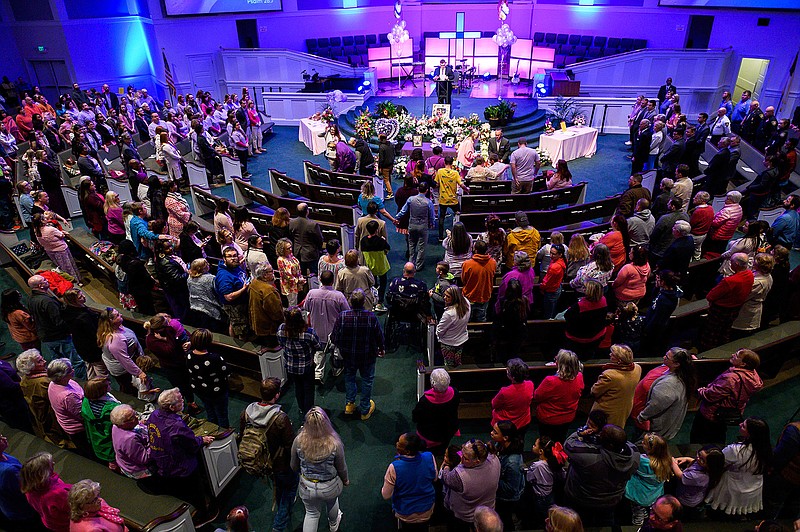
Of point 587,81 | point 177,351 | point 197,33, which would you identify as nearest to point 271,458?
point 177,351

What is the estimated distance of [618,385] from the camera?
404cm

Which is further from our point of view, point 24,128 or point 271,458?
point 24,128

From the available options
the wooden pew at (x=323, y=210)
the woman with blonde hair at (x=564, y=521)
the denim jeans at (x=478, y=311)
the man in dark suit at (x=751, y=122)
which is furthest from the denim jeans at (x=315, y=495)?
the man in dark suit at (x=751, y=122)

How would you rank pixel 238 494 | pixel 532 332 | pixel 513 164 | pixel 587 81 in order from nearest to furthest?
1. pixel 238 494
2. pixel 532 332
3. pixel 513 164
4. pixel 587 81

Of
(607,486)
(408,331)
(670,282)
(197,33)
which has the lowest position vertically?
(408,331)

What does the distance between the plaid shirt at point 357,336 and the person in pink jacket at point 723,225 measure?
525cm

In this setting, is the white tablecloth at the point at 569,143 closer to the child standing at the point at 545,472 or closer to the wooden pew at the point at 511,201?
the wooden pew at the point at 511,201

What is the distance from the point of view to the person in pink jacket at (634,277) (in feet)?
17.2

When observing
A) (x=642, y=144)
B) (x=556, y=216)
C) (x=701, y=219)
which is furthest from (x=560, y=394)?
(x=642, y=144)

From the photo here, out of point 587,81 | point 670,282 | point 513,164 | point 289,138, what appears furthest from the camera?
point 587,81

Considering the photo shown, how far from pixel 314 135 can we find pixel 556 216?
27.4 feet

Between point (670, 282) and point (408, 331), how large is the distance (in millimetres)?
2721

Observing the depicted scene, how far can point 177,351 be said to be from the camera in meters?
4.64

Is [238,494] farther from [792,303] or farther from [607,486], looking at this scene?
[792,303]
